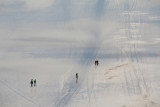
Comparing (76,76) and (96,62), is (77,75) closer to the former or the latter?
(76,76)

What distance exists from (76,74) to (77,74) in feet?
4.02

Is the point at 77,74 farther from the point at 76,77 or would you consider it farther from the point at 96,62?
the point at 96,62

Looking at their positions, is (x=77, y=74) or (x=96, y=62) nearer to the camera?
(x=96, y=62)

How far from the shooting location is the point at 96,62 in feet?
504

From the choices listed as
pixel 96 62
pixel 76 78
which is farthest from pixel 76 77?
pixel 96 62

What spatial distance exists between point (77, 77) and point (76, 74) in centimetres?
149

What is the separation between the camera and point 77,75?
6890 inches

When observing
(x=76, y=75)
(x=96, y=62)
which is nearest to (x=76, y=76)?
(x=76, y=75)

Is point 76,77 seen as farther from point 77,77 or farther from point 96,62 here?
point 96,62

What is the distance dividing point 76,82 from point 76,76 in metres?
4.78

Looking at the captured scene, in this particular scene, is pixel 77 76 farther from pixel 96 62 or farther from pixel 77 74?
pixel 96 62

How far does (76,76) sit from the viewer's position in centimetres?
17700

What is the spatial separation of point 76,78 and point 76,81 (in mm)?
2550

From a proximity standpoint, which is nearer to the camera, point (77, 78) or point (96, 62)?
point (96, 62)
